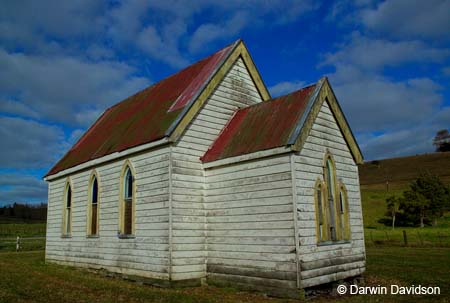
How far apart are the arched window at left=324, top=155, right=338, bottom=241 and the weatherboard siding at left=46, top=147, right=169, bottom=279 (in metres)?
5.00

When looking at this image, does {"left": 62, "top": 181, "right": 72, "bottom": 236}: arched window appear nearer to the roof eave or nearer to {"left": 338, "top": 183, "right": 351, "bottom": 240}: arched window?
the roof eave

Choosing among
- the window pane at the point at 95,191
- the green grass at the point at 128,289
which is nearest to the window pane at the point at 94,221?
the window pane at the point at 95,191

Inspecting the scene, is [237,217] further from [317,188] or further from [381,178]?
[381,178]

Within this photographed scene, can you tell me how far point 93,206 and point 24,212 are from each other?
275 feet

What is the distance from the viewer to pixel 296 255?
34.5ft

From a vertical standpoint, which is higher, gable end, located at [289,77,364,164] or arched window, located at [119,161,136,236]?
gable end, located at [289,77,364,164]

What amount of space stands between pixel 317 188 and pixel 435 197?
166 feet

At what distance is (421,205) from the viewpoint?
54031 millimetres

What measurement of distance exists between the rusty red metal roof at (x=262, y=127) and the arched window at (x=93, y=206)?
607cm

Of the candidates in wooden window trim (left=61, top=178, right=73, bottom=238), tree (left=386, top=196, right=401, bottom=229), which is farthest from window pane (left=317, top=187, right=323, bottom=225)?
tree (left=386, top=196, right=401, bottom=229)

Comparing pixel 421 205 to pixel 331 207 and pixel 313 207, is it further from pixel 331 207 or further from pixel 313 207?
pixel 313 207

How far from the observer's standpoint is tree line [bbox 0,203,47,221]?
288 feet

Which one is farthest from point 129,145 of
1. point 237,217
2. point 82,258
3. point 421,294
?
point 421,294

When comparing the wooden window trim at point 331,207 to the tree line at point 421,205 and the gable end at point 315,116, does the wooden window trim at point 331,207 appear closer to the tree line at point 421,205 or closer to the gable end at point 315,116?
the gable end at point 315,116
